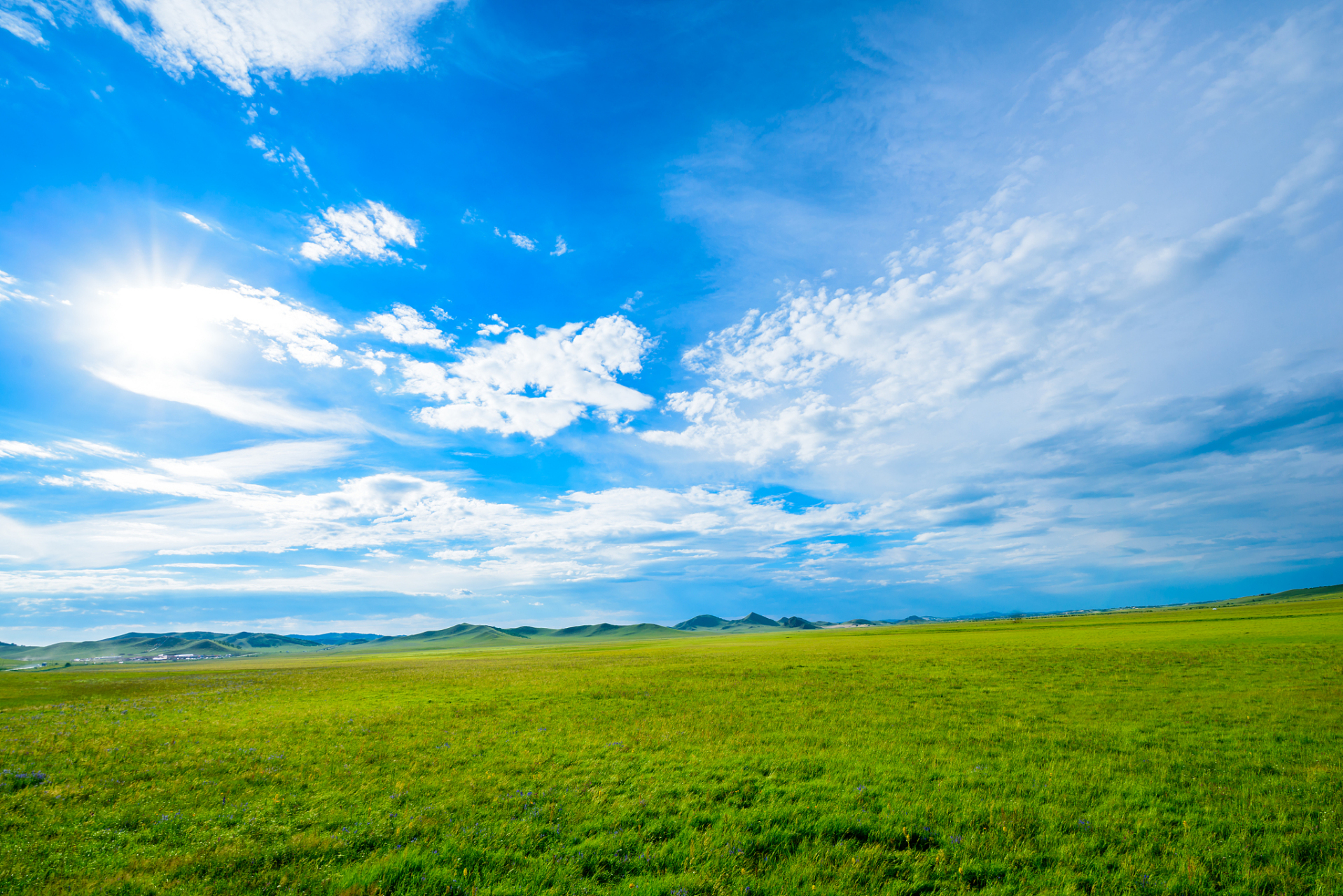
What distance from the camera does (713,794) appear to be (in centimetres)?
1247

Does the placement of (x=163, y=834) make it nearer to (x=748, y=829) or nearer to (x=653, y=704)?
(x=748, y=829)

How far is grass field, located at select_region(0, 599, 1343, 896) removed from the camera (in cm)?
886

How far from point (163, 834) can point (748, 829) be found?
40.1ft

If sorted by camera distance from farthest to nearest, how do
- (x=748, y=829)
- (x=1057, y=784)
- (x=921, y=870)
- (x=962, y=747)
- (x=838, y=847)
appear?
1. (x=962, y=747)
2. (x=1057, y=784)
3. (x=748, y=829)
4. (x=838, y=847)
5. (x=921, y=870)

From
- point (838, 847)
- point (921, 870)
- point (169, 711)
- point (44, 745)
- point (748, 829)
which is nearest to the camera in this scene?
point (921, 870)

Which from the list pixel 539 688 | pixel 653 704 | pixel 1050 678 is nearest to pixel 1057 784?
pixel 653 704

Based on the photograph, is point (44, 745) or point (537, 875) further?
point (44, 745)

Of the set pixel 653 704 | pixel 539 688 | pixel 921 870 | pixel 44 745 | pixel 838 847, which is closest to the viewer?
pixel 921 870

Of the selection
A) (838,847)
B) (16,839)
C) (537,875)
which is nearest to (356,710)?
(16,839)

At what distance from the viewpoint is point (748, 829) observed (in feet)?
34.5

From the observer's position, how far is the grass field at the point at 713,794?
8859 mm

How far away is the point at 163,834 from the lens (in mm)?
11078

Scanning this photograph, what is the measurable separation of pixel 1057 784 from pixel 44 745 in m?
33.8

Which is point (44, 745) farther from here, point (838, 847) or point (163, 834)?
point (838, 847)
